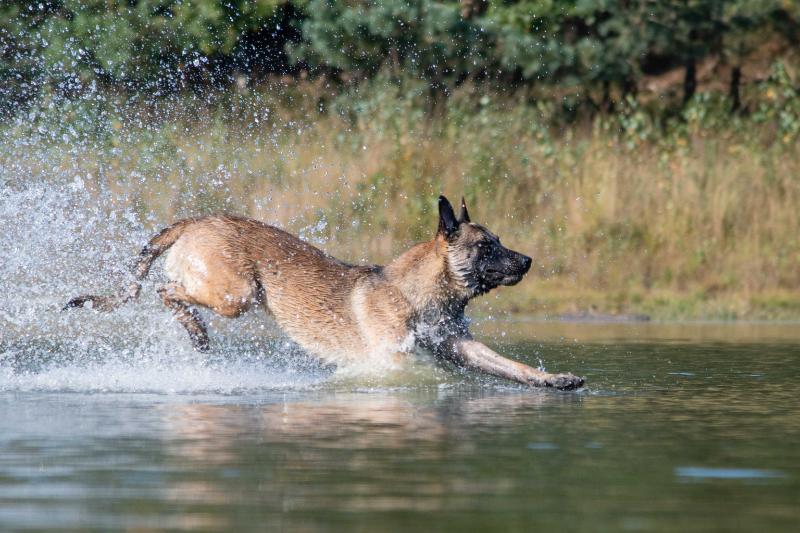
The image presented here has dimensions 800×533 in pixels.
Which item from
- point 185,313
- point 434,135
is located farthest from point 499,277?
point 434,135

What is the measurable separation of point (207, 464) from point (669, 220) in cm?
1150

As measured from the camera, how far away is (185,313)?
11.1 m

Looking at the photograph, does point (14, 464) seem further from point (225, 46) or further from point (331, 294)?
point (225, 46)

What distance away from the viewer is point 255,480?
20.4 feet

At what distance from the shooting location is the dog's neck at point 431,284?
1044 centimetres

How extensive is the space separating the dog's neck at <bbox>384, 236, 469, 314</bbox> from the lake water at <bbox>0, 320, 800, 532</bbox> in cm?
41

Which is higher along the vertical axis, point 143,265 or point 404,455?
point 143,265

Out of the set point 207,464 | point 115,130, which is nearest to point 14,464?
point 207,464

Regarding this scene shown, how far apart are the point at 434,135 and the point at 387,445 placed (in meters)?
12.1

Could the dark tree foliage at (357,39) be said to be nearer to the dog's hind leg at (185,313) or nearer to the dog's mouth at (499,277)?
the dog's hind leg at (185,313)

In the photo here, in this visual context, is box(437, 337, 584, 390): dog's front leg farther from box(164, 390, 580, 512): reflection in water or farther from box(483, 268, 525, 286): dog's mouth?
box(483, 268, 525, 286): dog's mouth

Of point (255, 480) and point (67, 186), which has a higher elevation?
point (67, 186)

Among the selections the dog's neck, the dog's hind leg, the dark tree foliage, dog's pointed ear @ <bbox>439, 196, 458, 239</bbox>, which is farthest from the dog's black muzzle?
the dark tree foliage

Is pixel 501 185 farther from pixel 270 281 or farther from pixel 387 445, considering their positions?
pixel 387 445
